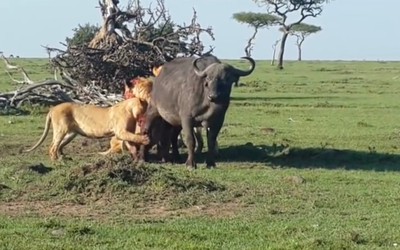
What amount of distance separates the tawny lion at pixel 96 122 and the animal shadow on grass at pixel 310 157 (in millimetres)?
1766

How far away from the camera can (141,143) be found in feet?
47.3

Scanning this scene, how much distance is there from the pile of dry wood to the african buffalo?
6.74 feet

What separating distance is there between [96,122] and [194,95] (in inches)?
64.7

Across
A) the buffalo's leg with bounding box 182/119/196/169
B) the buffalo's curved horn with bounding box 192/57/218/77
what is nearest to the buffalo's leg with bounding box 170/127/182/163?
the buffalo's leg with bounding box 182/119/196/169

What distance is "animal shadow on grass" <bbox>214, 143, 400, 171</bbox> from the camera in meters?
15.0

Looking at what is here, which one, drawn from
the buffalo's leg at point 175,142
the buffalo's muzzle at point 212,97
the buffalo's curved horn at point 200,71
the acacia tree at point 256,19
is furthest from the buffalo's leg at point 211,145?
the acacia tree at point 256,19

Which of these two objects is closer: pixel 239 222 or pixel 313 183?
pixel 239 222

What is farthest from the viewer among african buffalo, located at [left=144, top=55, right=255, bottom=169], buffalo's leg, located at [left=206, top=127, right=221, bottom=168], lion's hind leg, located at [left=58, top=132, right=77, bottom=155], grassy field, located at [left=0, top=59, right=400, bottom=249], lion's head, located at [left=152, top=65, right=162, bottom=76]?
lion's head, located at [left=152, top=65, right=162, bottom=76]

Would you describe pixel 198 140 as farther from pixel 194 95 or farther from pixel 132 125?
pixel 194 95

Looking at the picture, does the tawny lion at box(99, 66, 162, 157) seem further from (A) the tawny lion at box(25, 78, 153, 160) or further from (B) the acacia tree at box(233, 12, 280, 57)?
(B) the acacia tree at box(233, 12, 280, 57)

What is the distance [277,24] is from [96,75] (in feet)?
166

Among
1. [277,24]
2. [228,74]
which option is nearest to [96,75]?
[228,74]

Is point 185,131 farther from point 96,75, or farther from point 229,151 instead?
point 96,75

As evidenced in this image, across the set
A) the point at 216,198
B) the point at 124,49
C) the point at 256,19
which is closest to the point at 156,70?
the point at 124,49
